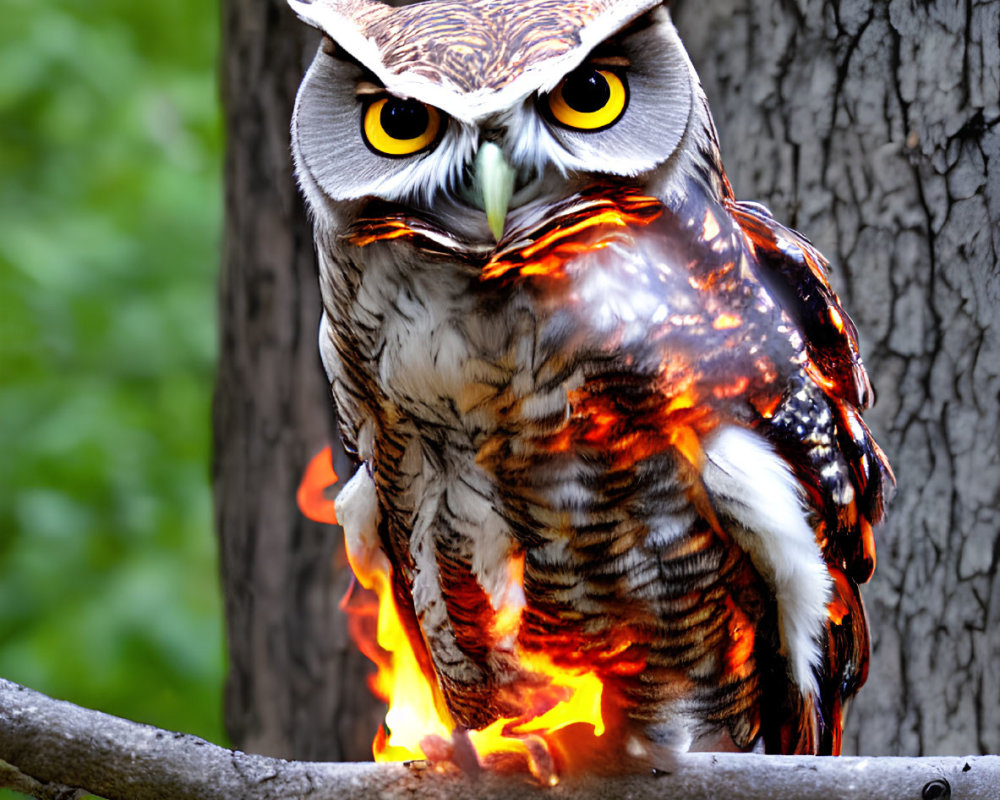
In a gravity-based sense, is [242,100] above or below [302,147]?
above

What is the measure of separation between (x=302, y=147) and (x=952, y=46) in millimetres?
1130

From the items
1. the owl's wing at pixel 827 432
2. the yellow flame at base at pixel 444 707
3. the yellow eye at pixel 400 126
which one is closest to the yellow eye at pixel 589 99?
the yellow eye at pixel 400 126

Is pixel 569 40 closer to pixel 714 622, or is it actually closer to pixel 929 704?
pixel 714 622

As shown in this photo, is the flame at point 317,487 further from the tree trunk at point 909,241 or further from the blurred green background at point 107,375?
the blurred green background at point 107,375

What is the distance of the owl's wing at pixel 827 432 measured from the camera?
112 centimetres

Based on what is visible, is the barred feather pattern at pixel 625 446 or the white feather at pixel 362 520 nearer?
the barred feather pattern at pixel 625 446

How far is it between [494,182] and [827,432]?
0.54 m

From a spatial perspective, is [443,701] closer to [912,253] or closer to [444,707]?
[444,707]

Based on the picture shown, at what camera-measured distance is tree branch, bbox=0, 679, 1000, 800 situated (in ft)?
3.04

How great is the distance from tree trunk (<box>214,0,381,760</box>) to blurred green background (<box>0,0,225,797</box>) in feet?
1.05

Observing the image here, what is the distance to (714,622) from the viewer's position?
1.15 metres

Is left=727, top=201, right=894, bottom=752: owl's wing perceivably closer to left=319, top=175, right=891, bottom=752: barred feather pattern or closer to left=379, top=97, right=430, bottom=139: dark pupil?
left=319, top=175, right=891, bottom=752: barred feather pattern

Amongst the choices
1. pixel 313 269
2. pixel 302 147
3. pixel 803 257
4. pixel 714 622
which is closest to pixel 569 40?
pixel 302 147

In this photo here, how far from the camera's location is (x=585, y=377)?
3.19 ft
